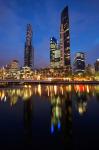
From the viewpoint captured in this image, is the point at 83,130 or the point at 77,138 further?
the point at 83,130

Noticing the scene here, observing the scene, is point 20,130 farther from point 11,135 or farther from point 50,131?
point 50,131

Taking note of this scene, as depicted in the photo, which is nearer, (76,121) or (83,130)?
(83,130)

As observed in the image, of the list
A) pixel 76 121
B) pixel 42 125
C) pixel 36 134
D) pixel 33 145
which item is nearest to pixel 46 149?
pixel 33 145

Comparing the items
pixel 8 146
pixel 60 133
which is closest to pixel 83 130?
pixel 60 133

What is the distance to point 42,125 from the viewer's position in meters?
22.6

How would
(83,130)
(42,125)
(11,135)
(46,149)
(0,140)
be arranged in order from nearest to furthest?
Answer: 1. (46,149)
2. (0,140)
3. (11,135)
4. (83,130)
5. (42,125)

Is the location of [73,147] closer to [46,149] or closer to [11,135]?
[46,149]

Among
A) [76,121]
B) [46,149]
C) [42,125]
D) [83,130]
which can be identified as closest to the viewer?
[46,149]

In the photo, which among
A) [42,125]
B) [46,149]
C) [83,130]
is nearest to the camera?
[46,149]

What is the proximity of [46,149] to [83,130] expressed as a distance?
20.2 ft

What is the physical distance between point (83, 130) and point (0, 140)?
7.85 m

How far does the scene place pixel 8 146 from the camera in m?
15.6

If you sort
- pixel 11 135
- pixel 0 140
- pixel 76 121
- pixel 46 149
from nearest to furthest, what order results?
pixel 46 149 → pixel 0 140 → pixel 11 135 → pixel 76 121

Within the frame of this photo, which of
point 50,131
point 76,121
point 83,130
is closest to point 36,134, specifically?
point 50,131
